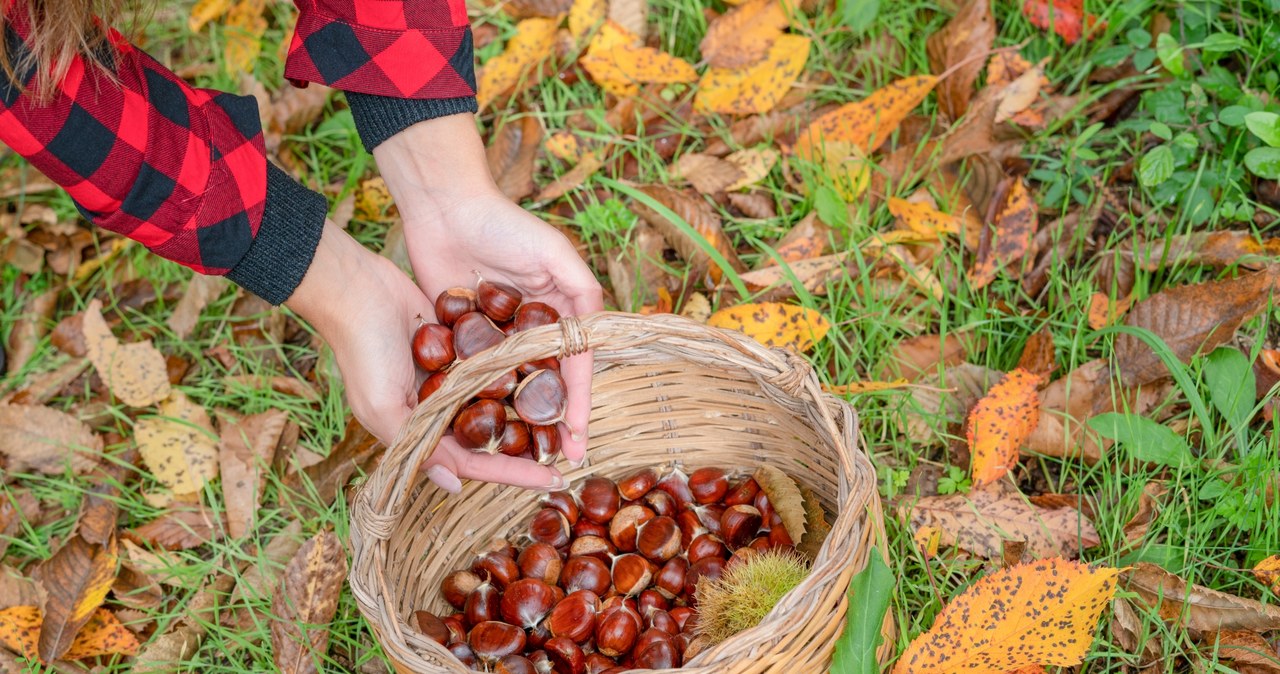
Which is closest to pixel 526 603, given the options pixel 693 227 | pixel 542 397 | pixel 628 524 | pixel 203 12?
pixel 628 524

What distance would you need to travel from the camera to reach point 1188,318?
195 centimetres

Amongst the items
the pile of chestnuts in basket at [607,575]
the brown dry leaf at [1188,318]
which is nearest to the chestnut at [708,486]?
the pile of chestnuts in basket at [607,575]

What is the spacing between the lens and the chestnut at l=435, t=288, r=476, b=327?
1880 millimetres

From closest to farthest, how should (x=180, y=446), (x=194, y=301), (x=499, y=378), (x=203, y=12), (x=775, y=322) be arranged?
1. (x=499, y=378)
2. (x=775, y=322)
3. (x=180, y=446)
4. (x=194, y=301)
5. (x=203, y=12)

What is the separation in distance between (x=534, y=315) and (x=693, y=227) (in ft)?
2.22

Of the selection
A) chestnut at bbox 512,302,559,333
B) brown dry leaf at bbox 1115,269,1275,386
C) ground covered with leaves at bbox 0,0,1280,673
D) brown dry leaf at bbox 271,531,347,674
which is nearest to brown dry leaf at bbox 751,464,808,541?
ground covered with leaves at bbox 0,0,1280,673

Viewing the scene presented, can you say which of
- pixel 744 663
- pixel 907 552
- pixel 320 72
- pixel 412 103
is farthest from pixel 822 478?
pixel 320 72

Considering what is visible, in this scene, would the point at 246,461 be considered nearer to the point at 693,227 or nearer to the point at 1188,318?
the point at 693,227

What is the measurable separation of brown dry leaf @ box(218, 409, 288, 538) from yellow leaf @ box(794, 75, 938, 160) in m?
1.41

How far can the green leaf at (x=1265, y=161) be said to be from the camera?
2.02 meters

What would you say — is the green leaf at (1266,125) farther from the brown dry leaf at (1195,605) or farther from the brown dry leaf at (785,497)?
the brown dry leaf at (785,497)

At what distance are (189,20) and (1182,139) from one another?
2840 millimetres

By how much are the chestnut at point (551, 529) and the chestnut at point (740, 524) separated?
1.01ft

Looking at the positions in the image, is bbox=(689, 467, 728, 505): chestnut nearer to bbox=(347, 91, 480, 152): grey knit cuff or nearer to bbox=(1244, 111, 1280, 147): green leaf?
bbox=(347, 91, 480, 152): grey knit cuff
